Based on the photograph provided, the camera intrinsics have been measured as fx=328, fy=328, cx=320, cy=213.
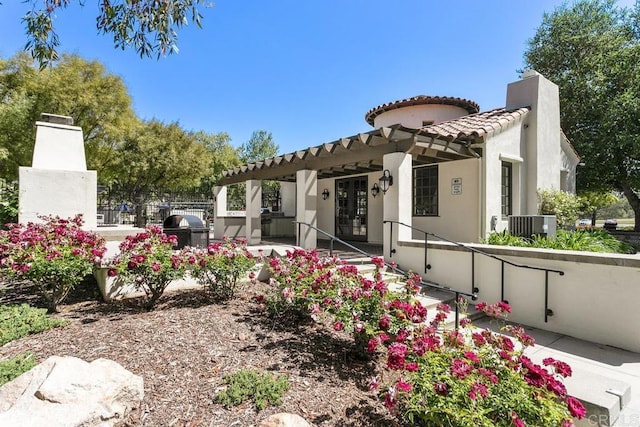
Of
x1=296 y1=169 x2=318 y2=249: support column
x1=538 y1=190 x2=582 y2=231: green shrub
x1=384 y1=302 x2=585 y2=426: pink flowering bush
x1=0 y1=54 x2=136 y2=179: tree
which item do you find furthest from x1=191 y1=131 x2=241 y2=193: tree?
x1=384 y1=302 x2=585 y2=426: pink flowering bush

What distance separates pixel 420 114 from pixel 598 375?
423 inches

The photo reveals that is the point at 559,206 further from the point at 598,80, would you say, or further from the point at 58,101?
the point at 58,101

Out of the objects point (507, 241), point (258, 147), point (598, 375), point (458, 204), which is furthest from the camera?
point (258, 147)

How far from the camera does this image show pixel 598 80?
1372cm

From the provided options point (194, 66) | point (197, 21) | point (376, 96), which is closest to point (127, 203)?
point (194, 66)

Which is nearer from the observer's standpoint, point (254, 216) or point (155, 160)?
point (254, 216)

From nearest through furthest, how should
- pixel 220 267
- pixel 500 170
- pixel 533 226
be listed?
pixel 220 267 → pixel 533 226 → pixel 500 170

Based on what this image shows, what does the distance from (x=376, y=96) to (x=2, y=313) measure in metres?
14.4

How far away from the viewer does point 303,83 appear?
16859 mm

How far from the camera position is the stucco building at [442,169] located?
23.7 ft

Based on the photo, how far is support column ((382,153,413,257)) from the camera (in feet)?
23.0

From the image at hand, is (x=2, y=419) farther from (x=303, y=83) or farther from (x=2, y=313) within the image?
(x=303, y=83)

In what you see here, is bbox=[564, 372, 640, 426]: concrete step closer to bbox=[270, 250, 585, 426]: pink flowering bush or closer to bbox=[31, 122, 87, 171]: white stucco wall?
bbox=[270, 250, 585, 426]: pink flowering bush

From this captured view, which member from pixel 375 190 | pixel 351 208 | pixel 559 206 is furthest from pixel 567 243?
pixel 351 208
